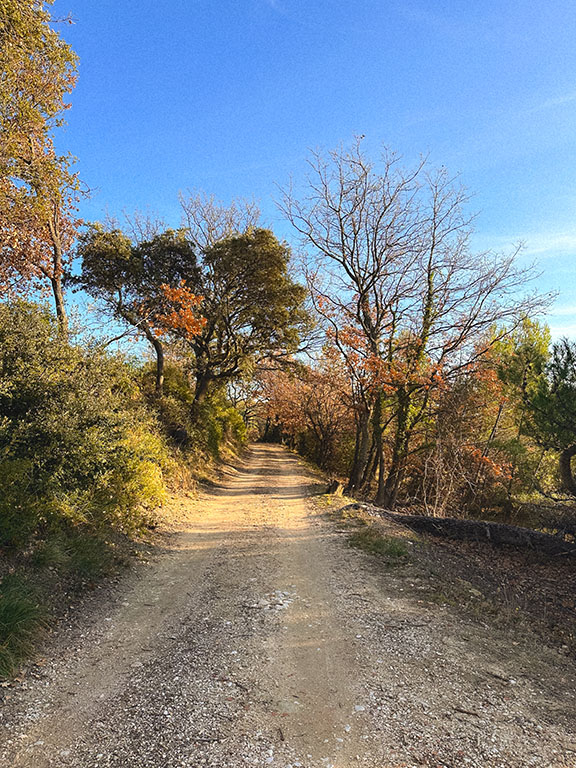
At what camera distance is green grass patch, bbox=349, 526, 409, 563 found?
23.9ft

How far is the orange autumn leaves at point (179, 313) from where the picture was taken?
13.8 meters

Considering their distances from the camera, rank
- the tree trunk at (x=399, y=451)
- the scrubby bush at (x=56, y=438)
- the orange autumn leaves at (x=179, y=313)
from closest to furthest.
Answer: the scrubby bush at (x=56, y=438), the orange autumn leaves at (x=179, y=313), the tree trunk at (x=399, y=451)

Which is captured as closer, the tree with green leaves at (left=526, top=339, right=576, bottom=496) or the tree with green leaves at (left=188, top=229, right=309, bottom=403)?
the tree with green leaves at (left=526, top=339, right=576, bottom=496)

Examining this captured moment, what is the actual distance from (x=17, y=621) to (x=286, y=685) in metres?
2.66

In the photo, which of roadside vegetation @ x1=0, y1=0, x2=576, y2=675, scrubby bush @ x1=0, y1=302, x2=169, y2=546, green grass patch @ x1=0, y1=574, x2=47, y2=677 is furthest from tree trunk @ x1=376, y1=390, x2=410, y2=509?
green grass patch @ x1=0, y1=574, x2=47, y2=677

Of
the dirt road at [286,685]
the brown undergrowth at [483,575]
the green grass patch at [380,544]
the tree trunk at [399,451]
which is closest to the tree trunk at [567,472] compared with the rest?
the brown undergrowth at [483,575]

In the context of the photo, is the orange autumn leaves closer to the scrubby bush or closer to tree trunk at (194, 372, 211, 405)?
tree trunk at (194, 372, 211, 405)

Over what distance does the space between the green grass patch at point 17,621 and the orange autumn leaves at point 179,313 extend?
9.69 metres

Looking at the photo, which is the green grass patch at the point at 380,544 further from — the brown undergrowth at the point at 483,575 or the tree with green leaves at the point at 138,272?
the tree with green leaves at the point at 138,272

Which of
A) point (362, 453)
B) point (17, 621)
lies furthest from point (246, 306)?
point (17, 621)

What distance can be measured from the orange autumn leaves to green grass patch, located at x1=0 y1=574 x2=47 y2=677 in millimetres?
9693

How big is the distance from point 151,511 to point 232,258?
33.0 feet

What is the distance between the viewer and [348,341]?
578 inches

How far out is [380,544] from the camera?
25.3 ft
